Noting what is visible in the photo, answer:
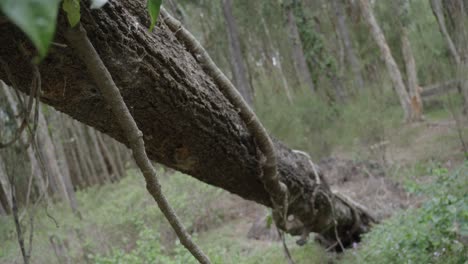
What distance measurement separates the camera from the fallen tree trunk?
3.63ft

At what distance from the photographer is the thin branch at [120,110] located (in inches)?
40.5

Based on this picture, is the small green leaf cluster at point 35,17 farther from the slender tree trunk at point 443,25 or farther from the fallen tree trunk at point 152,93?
the slender tree trunk at point 443,25

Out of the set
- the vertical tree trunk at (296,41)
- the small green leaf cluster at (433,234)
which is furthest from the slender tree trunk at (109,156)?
the small green leaf cluster at (433,234)

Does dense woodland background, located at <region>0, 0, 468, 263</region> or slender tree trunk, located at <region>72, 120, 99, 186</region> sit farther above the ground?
slender tree trunk, located at <region>72, 120, 99, 186</region>

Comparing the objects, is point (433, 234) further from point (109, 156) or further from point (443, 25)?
point (109, 156)

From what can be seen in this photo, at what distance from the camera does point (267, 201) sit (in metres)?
2.51

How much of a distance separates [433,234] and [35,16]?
2.70 m

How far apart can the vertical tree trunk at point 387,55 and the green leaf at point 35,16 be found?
10.7 m

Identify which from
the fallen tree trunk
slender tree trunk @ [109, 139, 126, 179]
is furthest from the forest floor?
slender tree trunk @ [109, 139, 126, 179]

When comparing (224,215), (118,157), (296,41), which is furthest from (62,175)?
(118,157)

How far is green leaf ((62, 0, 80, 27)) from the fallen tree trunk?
9 cm

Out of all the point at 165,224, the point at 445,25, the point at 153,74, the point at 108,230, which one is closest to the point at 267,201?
the point at 153,74

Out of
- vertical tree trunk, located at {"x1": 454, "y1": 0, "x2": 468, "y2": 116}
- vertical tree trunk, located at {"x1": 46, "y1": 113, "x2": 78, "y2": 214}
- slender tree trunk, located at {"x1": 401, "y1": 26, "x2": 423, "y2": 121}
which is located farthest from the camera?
slender tree trunk, located at {"x1": 401, "y1": 26, "x2": 423, "y2": 121}

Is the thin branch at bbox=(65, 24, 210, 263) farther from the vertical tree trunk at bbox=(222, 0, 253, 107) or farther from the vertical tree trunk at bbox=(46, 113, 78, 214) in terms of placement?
the vertical tree trunk at bbox=(222, 0, 253, 107)
